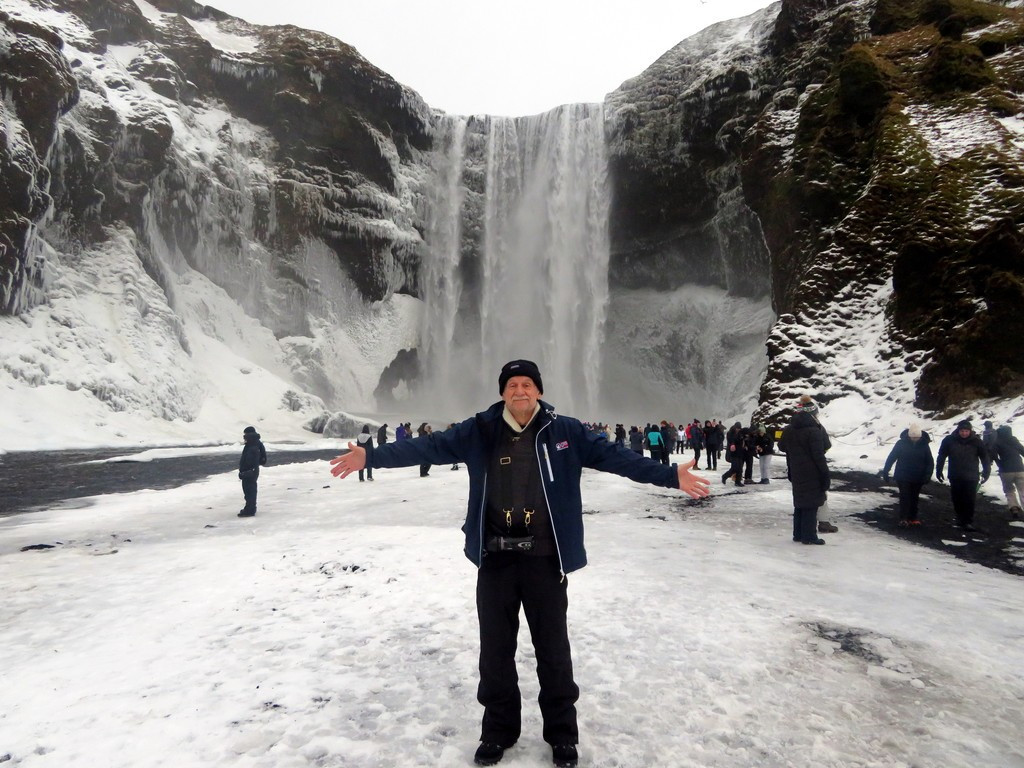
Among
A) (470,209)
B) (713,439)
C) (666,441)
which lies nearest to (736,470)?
(713,439)

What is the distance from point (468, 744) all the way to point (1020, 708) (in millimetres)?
3132

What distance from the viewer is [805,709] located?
343cm

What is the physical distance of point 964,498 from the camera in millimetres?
8750

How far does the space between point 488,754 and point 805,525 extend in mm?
6429

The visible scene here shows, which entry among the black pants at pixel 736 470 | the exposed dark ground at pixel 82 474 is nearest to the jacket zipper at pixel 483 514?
the exposed dark ground at pixel 82 474

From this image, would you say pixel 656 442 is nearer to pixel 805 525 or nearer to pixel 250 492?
pixel 805 525

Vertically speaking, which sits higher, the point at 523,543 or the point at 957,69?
the point at 957,69

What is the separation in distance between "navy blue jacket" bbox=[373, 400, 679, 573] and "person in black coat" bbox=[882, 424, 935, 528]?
7.21 metres

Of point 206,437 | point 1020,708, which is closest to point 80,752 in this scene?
point 1020,708

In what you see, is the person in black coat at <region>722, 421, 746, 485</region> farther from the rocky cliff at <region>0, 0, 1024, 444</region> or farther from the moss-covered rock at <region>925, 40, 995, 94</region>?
the moss-covered rock at <region>925, 40, 995, 94</region>

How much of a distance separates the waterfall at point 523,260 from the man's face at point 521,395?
46145mm

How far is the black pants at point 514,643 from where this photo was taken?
2.97m

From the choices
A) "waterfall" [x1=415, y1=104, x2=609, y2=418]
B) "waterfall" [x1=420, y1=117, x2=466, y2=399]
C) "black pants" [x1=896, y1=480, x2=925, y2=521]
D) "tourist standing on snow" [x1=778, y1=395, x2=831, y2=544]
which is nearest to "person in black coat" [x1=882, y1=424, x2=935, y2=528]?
"black pants" [x1=896, y1=480, x2=925, y2=521]

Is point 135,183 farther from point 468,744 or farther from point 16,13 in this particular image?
point 468,744
